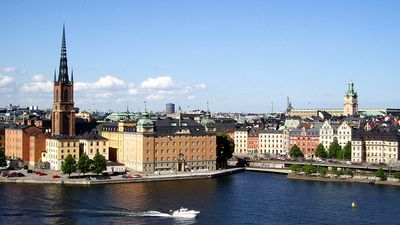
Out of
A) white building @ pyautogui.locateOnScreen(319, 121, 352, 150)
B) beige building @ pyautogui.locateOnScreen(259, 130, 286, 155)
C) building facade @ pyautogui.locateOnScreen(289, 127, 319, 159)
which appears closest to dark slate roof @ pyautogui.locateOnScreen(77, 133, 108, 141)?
building facade @ pyautogui.locateOnScreen(289, 127, 319, 159)

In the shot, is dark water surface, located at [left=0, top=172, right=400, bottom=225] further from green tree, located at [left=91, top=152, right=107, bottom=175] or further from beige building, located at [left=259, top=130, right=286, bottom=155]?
beige building, located at [left=259, top=130, right=286, bottom=155]

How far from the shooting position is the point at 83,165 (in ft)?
193

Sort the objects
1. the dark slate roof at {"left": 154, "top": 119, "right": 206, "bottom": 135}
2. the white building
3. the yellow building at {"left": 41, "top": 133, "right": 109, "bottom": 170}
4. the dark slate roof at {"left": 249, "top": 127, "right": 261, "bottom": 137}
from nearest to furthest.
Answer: the yellow building at {"left": 41, "top": 133, "right": 109, "bottom": 170}, the dark slate roof at {"left": 154, "top": 119, "right": 206, "bottom": 135}, the white building, the dark slate roof at {"left": 249, "top": 127, "right": 261, "bottom": 137}

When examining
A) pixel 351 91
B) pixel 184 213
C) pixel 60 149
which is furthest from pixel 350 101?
pixel 184 213

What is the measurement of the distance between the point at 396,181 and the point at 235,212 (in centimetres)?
2017

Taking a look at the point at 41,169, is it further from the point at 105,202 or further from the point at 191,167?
the point at 105,202

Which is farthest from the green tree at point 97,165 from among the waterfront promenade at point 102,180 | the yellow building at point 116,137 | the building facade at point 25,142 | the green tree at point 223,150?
the green tree at point 223,150

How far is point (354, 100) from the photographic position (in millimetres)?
121562

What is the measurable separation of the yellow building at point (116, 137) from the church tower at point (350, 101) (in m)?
57.3

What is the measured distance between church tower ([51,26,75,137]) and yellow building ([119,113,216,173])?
664 cm

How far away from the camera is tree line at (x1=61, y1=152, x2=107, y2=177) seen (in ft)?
192

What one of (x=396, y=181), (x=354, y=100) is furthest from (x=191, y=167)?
(x=354, y=100)

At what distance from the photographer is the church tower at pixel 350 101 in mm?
120625

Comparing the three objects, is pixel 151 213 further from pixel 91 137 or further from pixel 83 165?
pixel 91 137
